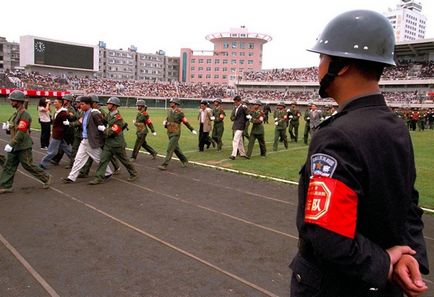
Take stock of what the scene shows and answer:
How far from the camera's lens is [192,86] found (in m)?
83.7

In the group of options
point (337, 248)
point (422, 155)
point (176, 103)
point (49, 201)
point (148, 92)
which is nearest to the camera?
point (337, 248)

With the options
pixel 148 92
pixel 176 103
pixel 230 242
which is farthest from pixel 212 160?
pixel 148 92

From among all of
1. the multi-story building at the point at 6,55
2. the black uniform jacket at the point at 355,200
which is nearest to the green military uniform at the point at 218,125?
the black uniform jacket at the point at 355,200

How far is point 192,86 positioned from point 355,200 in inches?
3291

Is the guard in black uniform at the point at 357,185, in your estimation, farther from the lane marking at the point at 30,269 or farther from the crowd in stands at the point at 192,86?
the crowd in stands at the point at 192,86

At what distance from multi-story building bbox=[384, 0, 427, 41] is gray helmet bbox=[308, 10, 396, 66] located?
515ft

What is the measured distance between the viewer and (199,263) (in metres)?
4.42

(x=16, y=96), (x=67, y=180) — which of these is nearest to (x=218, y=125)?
(x=67, y=180)

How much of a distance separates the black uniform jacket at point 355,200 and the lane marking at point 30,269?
2.96 metres

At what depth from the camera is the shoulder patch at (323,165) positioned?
1408 millimetres

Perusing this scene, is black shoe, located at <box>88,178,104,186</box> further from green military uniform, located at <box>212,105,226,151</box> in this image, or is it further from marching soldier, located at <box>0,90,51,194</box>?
green military uniform, located at <box>212,105,226,151</box>

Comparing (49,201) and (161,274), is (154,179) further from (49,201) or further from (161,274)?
(161,274)

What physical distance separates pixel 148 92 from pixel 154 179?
66301 mm

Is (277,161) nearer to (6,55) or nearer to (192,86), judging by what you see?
(192,86)
